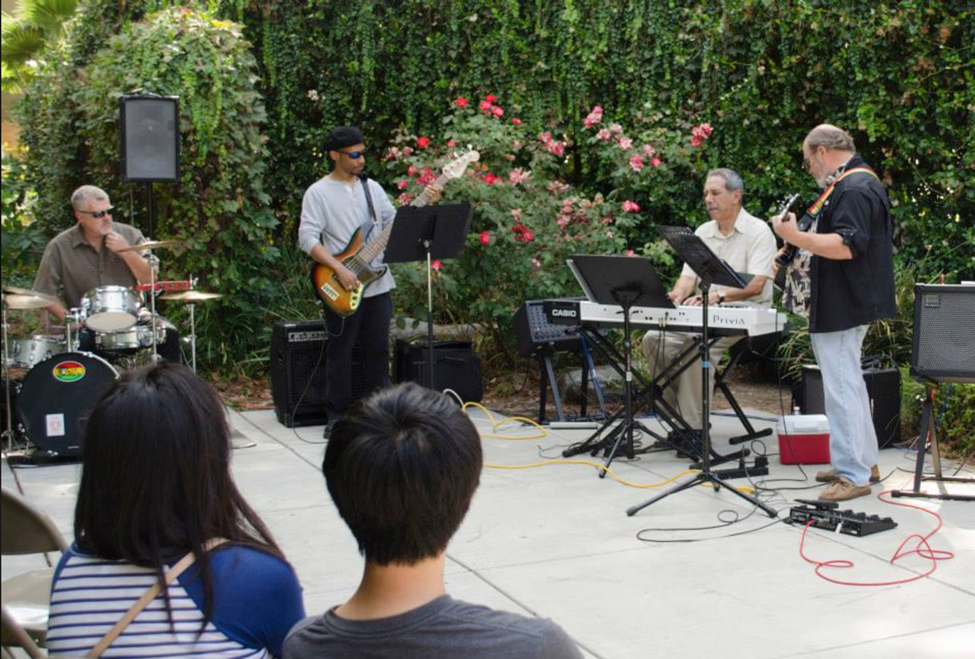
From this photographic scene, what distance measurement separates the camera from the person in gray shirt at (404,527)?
1685 millimetres

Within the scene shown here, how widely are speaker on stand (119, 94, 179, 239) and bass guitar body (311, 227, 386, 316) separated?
1.23m

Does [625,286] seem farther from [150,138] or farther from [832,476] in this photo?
[150,138]

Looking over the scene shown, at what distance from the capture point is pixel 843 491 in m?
5.54

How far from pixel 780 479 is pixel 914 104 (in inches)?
168

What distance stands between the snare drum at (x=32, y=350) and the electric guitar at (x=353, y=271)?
1.55 meters

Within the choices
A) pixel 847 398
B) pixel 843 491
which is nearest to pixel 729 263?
pixel 847 398

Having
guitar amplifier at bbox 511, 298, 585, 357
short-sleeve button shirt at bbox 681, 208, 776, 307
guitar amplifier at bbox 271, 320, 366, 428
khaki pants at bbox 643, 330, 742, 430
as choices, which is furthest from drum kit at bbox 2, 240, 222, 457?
short-sleeve button shirt at bbox 681, 208, 776, 307

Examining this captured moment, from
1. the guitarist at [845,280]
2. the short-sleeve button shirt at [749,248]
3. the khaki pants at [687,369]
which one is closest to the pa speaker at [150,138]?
the khaki pants at [687,369]

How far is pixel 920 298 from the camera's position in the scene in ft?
18.7

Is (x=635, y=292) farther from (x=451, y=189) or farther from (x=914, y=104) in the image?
(x=914, y=104)

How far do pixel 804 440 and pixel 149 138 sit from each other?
456cm

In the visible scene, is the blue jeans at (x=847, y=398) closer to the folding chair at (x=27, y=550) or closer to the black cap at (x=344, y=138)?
the black cap at (x=344, y=138)

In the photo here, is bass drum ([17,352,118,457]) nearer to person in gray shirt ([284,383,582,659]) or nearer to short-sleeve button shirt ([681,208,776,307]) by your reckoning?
short-sleeve button shirt ([681,208,776,307])

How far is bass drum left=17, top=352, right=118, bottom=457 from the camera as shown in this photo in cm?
650
